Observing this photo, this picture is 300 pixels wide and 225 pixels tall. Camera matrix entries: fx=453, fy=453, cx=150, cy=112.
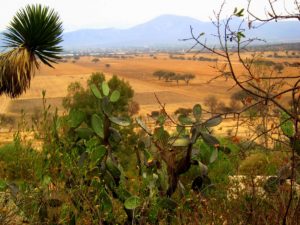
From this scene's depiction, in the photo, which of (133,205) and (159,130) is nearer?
(133,205)

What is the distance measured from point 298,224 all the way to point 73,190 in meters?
1.55

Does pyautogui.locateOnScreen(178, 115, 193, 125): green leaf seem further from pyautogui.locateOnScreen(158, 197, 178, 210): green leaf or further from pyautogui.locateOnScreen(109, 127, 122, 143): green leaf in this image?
pyautogui.locateOnScreen(158, 197, 178, 210): green leaf

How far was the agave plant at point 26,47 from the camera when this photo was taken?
884 cm

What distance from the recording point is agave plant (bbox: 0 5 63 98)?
884 centimetres

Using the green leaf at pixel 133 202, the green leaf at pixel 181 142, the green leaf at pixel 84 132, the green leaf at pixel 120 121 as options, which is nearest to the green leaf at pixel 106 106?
the green leaf at pixel 120 121

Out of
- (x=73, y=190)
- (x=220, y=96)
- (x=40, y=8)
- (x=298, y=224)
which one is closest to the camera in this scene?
(x=298, y=224)

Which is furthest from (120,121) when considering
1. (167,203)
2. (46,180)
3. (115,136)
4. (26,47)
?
(26,47)

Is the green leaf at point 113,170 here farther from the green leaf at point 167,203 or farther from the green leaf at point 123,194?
the green leaf at point 167,203

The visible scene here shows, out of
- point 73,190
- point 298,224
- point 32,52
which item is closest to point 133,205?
point 73,190

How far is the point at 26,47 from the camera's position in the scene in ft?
30.7

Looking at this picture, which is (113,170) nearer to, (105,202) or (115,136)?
(115,136)

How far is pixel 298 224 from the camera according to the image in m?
2.71

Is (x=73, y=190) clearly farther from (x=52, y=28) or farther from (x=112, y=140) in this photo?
(x=52, y=28)

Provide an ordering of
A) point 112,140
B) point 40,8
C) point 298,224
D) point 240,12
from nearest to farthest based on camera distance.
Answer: point 240,12 < point 298,224 < point 112,140 < point 40,8
